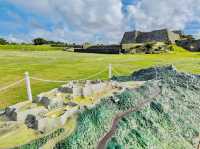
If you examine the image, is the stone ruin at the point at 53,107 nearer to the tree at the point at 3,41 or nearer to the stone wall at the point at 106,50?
the stone wall at the point at 106,50

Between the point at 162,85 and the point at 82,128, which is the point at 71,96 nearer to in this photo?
the point at 82,128

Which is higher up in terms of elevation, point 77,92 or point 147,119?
point 77,92

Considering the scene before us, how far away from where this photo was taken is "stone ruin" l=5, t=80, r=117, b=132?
373 cm

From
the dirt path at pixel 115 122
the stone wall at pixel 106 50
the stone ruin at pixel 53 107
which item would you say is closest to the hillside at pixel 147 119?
the dirt path at pixel 115 122

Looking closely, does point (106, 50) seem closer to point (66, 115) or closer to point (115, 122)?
point (115, 122)

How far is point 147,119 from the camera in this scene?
4.56 m

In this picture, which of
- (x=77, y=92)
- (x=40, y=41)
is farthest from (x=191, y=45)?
(x=77, y=92)

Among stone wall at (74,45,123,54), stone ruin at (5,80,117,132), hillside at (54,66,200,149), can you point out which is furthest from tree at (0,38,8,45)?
stone ruin at (5,80,117,132)

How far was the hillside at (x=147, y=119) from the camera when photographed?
381cm

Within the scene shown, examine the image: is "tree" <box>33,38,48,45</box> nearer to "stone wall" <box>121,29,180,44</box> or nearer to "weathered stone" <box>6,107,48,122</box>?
"stone wall" <box>121,29,180,44</box>

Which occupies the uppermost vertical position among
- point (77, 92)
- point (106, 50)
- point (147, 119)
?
point (77, 92)

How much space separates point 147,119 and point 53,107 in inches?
61.4

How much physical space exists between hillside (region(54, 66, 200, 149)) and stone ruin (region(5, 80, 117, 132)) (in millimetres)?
287

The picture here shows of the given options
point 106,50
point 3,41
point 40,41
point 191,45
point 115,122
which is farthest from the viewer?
point 40,41
